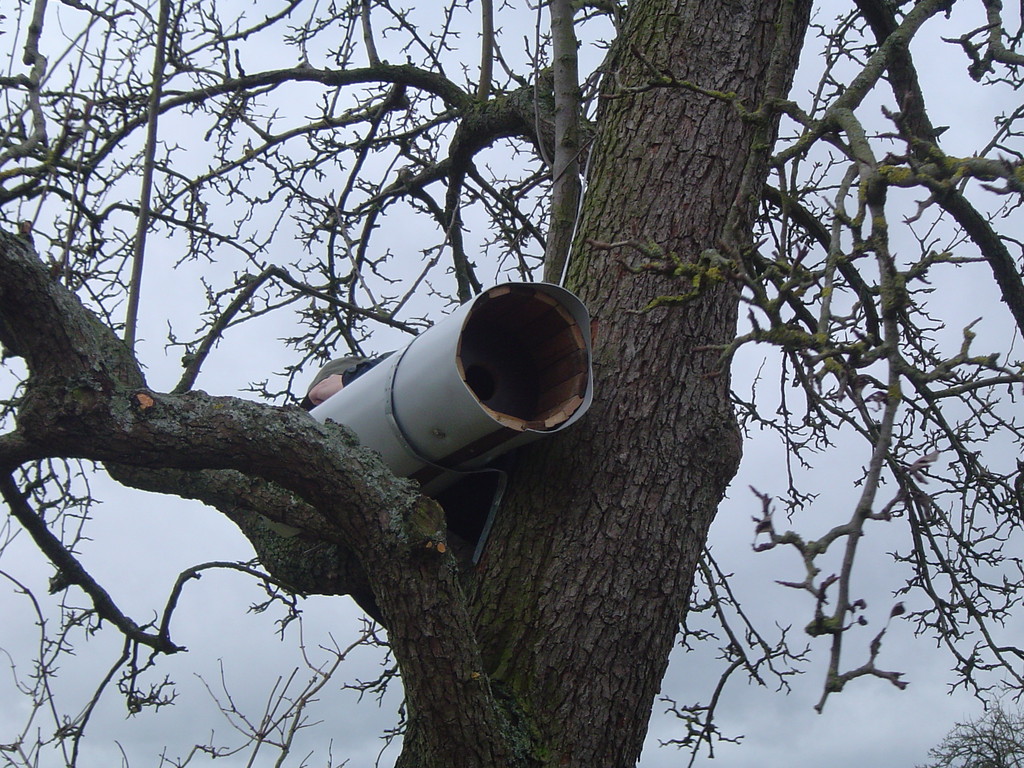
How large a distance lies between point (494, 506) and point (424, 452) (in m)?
0.20

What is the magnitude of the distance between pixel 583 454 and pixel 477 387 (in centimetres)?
32

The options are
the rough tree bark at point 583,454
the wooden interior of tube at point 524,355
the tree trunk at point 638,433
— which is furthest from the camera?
the wooden interior of tube at point 524,355

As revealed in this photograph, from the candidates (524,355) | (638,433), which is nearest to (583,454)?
(638,433)

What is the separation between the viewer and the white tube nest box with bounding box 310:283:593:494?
2.04 meters

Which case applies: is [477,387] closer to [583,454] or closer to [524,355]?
[524,355]

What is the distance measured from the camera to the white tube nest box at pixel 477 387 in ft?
6.70

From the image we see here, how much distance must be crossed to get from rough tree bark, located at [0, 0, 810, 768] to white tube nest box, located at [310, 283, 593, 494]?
0.09 metres

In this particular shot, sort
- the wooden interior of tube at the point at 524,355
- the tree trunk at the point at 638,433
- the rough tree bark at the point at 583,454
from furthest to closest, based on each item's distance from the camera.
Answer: the wooden interior of tube at the point at 524,355
the tree trunk at the point at 638,433
the rough tree bark at the point at 583,454

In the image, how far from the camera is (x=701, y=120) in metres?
2.45

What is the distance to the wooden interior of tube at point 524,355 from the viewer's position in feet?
7.11

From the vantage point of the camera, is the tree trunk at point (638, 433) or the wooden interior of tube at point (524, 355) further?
the wooden interior of tube at point (524, 355)

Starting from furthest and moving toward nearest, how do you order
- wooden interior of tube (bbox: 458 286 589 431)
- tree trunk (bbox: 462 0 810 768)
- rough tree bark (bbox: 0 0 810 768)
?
1. wooden interior of tube (bbox: 458 286 589 431)
2. tree trunk (bbox: 462 0 810 768)
3. rough tree bark (bbox: 0 0 810 768)

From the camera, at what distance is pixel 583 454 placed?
213cm

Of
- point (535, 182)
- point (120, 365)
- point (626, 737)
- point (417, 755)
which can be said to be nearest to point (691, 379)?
point (626, 737)
